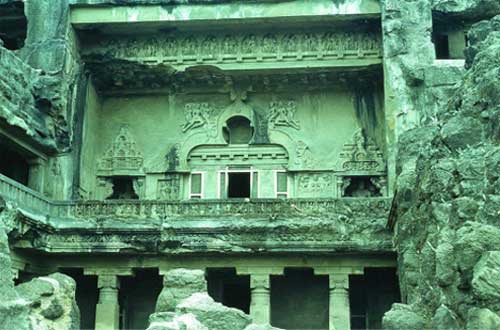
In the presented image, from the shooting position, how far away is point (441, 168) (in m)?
10.0

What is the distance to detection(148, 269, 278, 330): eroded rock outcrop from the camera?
24.0 feet

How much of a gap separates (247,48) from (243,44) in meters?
0.19

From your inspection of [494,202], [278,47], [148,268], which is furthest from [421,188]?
[278,47]

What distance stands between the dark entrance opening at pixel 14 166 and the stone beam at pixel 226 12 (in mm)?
4286

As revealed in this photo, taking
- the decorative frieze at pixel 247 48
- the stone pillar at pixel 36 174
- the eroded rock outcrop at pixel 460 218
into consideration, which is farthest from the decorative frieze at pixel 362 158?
the eroded rock outcrop at pixel 460 218

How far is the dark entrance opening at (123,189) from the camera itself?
23.9 meters

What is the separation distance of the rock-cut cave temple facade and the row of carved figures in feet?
0.15

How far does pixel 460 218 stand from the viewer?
8.80 metres

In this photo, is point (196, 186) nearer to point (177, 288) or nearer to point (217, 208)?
point (217, 208)

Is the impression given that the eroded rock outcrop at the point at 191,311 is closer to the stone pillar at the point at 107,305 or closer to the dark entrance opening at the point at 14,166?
the stone pillar at the point at 107,305

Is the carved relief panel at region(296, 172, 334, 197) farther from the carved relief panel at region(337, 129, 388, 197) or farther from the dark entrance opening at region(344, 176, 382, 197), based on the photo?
the dark entrance opening at region(344, 176, 382, 197)

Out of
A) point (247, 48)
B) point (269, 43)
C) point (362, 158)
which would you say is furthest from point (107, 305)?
point (269, 43)

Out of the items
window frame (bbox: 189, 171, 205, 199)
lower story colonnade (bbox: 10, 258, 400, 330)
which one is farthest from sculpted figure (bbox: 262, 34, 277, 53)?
lower story colonnade (bbox: 10, 258, 400, 330)

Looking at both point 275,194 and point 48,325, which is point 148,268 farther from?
point 48,325
